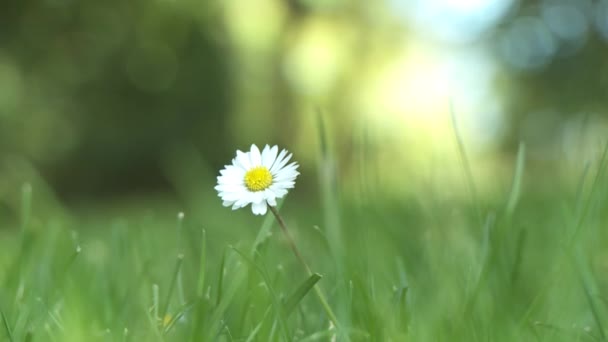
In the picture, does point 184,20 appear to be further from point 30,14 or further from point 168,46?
point 30,14

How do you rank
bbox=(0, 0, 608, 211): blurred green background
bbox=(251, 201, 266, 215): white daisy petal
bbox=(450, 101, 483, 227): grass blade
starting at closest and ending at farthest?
bbox=(251, 201, 266, 215): white daisy petal
bbox=(450, 101, 483, 227): grass blade
bbox=(0, 0, 608, 211): blurred green background

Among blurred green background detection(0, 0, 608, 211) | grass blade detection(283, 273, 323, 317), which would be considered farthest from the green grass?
blurred green background detection(0, 0, 608, 211)

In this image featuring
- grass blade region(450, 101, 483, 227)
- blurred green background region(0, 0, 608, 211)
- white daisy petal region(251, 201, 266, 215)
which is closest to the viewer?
white daisy petal region(251, 201, 266, 215)

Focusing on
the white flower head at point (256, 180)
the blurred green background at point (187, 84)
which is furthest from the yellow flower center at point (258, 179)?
the blurred green background at point (187, 84)

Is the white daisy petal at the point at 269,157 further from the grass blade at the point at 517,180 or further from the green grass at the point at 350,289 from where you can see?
the grass blade at the point at 517,180

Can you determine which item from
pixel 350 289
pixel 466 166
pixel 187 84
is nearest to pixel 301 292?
pixel 350 289

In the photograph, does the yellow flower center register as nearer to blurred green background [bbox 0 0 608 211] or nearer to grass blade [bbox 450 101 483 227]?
grass blade [bbox 450 101 483 227]

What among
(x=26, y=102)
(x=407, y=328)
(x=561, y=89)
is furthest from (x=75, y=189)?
(x=407, y=328)
